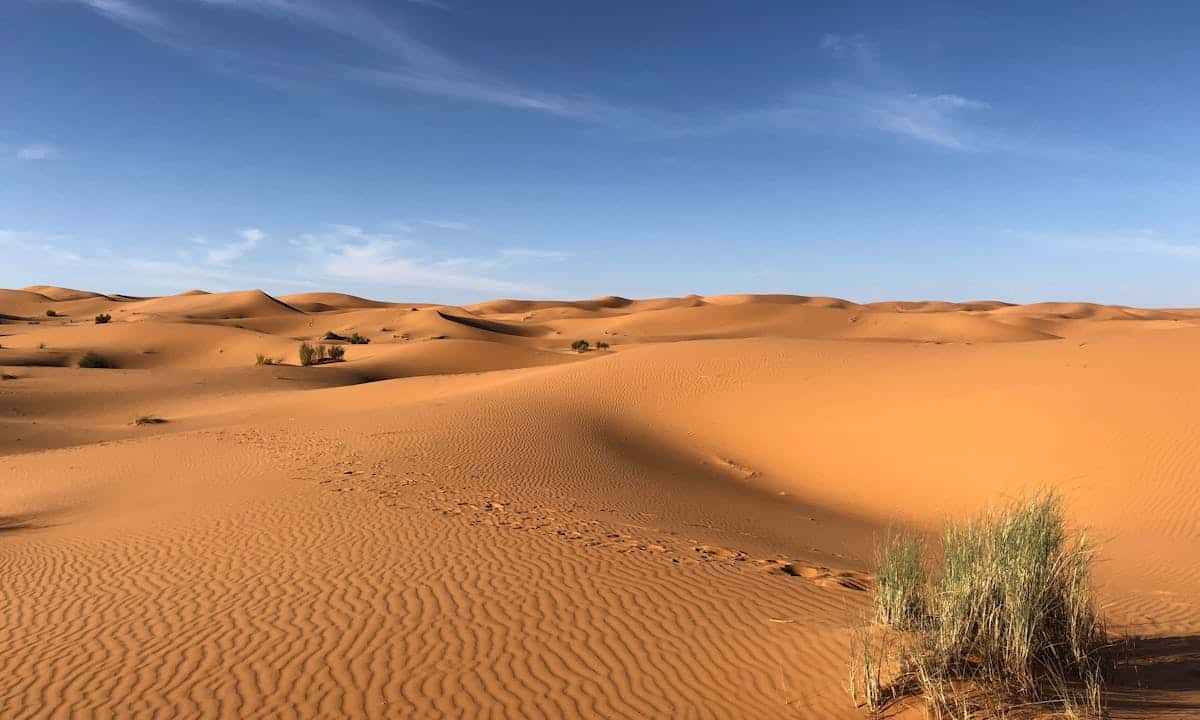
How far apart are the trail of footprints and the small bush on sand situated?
2.79m

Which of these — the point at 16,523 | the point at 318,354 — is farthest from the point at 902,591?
the point at 318,354

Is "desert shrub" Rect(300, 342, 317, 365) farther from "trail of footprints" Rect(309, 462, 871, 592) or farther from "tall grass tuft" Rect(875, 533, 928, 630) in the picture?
"tall grass tuft" Rect(875, 533, 928, 630)

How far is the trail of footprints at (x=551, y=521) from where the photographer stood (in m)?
8.32

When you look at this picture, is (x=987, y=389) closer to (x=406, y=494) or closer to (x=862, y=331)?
(x=406, y=494)

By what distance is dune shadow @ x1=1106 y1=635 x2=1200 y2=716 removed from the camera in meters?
4.56

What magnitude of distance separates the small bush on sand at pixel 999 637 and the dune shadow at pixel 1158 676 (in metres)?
0.17

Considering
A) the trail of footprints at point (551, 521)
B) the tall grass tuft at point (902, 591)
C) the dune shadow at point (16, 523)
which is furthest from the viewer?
the dune shadow at point (16, 523)

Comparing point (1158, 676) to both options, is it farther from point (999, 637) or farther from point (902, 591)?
point (902, 591)

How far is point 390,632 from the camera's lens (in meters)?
6.09

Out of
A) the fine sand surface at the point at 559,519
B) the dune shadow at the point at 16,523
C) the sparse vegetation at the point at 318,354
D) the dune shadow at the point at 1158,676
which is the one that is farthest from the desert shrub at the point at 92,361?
the dune shadow at the point at 1158,676

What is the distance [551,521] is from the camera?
1001 centimetres

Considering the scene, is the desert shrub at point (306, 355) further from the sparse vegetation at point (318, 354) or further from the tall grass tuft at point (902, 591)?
the tall grass tuft at point (902, 591)

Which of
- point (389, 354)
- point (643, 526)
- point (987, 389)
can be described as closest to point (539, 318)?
point (389, 354)

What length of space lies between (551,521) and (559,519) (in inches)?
7.6
